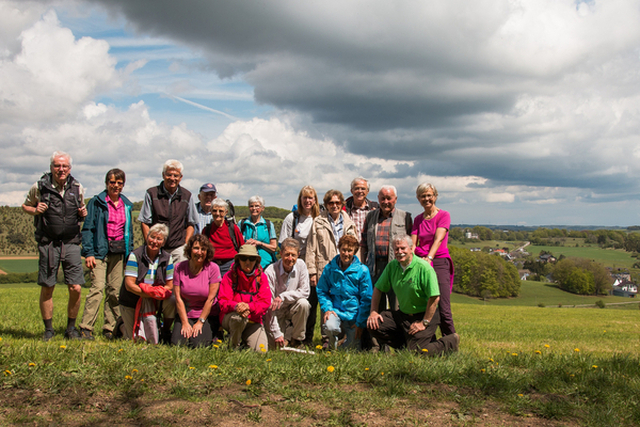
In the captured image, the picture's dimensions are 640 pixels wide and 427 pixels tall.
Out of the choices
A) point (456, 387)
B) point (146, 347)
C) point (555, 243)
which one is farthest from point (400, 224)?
point (555, 243)

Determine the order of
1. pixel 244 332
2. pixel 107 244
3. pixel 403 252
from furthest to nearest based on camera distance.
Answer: pixel 107 244 → pixel 244 332 → pixel 403 252

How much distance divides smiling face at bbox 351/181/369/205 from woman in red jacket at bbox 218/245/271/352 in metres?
2.21

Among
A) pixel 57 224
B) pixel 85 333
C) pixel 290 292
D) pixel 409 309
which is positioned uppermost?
pixel 57 224

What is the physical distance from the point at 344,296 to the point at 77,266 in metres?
4.13

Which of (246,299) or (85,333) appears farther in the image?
(85,333)

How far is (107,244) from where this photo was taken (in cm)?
666

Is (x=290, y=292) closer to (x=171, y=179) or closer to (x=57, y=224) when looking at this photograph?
(x=171, y=179)

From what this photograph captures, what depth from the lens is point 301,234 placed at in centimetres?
717

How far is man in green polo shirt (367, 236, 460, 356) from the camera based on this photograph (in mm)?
5719

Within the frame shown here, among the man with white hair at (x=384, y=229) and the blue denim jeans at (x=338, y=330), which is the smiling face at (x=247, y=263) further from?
the man with white hair at (x=384, y=229)

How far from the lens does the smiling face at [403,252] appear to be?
5715 millimetres

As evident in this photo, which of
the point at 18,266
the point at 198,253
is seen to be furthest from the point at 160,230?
the point at 18,266

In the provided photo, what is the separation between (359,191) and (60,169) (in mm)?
4650

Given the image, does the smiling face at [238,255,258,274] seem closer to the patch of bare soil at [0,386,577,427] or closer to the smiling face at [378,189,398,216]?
the patch of bare soil at [0,386,577,427]
